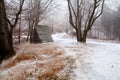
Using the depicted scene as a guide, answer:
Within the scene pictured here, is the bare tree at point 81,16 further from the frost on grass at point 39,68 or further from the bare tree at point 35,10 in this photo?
the frost on grass at point 39,68

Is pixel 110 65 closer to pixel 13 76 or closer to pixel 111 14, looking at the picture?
pixel 13 76

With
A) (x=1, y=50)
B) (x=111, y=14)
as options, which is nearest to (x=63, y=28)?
(x=111, y=14)

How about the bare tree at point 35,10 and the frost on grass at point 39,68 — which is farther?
the bare tree at point 35,10

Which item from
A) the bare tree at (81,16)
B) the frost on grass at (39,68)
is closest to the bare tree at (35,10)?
the bare tree at (81,16)

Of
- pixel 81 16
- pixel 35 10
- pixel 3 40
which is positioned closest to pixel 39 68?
pixel 3 40

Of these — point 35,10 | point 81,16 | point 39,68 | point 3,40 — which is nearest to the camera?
point 39,68

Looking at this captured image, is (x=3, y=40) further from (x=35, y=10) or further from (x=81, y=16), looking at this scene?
(x=35, y=10)

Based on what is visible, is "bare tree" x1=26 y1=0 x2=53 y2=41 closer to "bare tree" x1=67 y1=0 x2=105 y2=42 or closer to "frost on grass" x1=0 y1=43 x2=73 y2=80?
"bare tree" x1=67 y1=0 x2=105 y2=42

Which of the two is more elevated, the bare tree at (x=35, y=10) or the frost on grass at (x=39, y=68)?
the bare tree at (x=35, y=10)

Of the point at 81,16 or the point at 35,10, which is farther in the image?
the point at 35,10

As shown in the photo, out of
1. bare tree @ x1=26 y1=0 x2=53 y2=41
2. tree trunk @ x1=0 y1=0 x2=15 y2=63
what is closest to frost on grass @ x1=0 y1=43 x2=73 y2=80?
tree trunk @ x1=0 y1=0 x2=15 y2=63

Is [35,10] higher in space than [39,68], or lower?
higher

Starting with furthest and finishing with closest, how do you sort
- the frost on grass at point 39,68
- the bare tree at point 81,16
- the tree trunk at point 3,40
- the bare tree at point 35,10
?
1. the bare tree at point 35,10
2. the bare tree at point 81,16
3. the tree trunk at point 3,40
4. the frost on grass at point 39,68

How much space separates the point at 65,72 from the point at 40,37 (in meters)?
6.94
